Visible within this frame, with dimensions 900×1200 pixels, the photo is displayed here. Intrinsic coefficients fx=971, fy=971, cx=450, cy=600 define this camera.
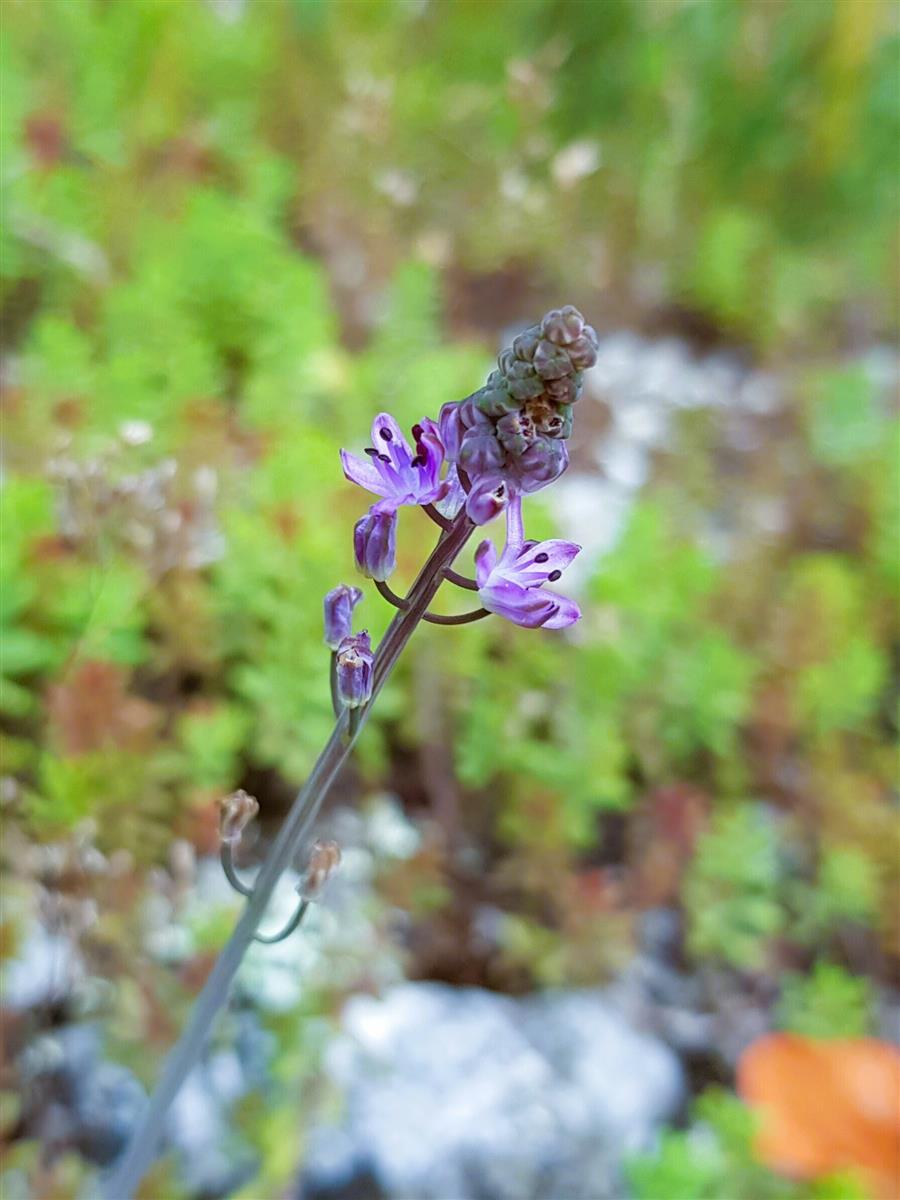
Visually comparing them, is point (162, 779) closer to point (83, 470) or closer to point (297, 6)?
point (83, 470)

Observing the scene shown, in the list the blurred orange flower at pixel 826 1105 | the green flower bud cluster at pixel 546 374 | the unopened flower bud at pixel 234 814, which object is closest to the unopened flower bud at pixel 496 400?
the green flower bud cluster at pixel 546 374

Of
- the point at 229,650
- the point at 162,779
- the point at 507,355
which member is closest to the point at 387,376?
the point at 229,650

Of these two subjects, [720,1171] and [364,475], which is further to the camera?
[720,1171]

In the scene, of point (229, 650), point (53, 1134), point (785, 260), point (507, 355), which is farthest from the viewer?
point (785, 260)

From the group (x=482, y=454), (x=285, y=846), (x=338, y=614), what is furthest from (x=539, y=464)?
(x=285, y=846)

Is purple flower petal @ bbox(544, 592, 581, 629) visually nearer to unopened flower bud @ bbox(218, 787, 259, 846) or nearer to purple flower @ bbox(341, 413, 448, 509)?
purple flower @ bbox(341, 413, 448, 509)

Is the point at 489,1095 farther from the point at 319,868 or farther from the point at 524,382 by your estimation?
the point at 524,382

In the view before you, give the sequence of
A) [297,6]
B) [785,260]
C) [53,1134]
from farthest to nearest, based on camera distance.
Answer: [785,260]
[297,6]
[53,1134]
